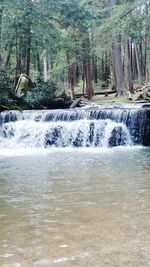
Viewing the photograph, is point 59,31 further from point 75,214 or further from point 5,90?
point 75,214

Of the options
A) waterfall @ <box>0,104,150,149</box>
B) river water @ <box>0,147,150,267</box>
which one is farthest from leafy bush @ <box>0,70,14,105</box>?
river water @ <box>0,147,150,267</box>

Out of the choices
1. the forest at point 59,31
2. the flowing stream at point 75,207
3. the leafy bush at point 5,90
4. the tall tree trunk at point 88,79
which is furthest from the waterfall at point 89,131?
the tall tree trunk at point 88,79

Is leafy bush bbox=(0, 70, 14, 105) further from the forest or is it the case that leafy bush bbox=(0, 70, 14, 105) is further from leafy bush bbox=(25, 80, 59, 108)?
leafy bush bbox=(25, 80, 59, 108)

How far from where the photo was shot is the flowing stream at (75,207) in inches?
145

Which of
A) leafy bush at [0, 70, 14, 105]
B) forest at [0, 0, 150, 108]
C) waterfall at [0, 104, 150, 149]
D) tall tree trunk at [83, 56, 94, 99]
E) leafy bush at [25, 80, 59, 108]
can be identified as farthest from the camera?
tall tree trunk at [83, 56, 94, 99]

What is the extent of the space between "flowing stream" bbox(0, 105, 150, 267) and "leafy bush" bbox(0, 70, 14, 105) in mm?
4952

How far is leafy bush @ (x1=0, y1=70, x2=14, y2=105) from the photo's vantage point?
1805 centimetres

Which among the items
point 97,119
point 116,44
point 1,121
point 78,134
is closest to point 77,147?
point 78,134

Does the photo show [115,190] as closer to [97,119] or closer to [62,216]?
[62,216]

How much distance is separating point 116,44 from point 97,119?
985 cm

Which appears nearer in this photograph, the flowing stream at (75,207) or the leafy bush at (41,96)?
the flowing stream at (75,207)

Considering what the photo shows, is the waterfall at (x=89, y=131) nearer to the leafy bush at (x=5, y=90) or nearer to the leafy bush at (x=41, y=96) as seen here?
the leafy bush at (x=5, y=90)

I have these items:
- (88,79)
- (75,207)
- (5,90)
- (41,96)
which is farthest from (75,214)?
(88,79)

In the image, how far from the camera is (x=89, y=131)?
1405 centimetres
